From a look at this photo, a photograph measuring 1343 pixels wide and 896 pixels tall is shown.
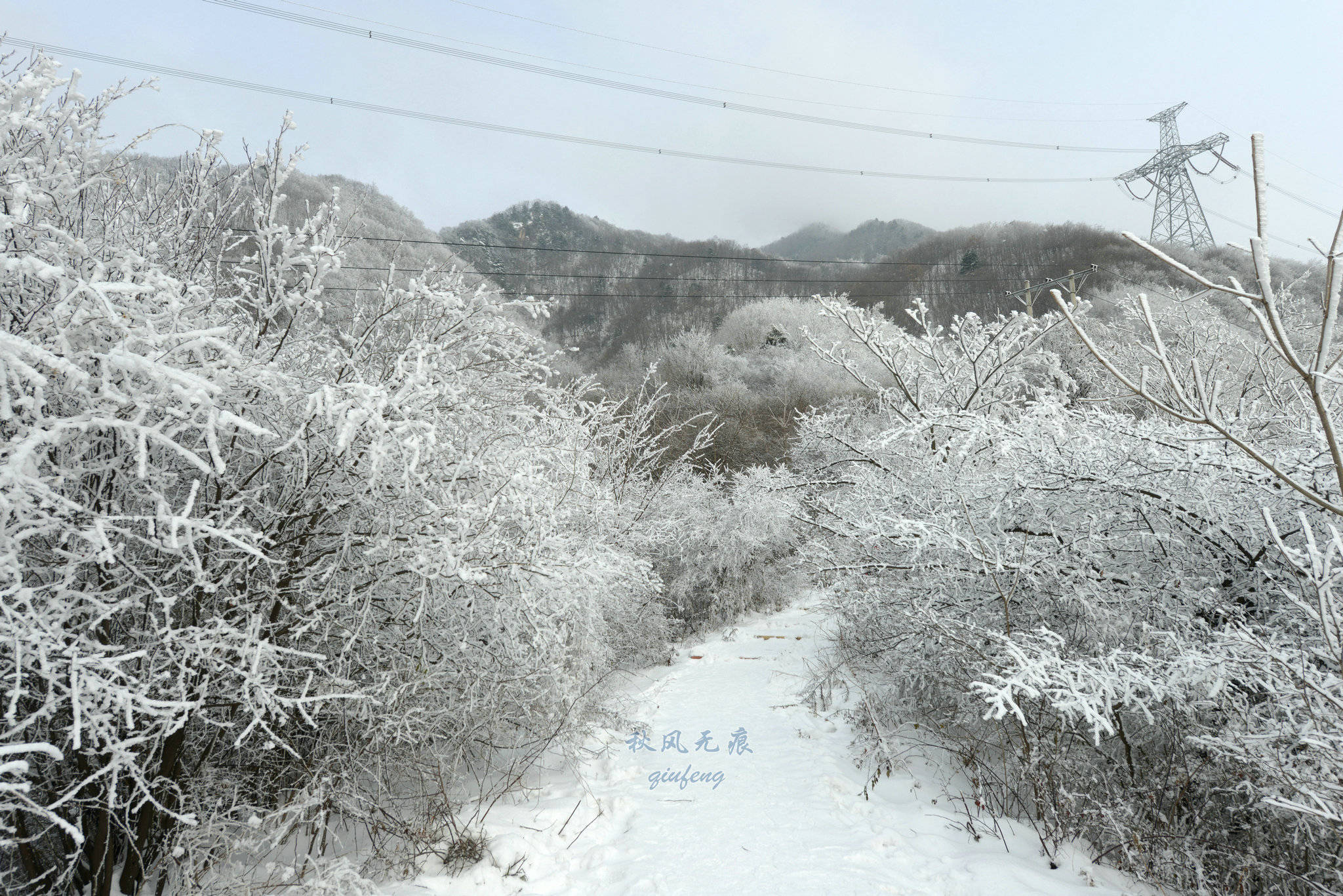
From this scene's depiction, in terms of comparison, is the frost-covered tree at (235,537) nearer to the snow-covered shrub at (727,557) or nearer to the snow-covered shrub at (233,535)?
the snow-covered shrub at (233,535)

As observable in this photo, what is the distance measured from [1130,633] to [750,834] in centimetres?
221

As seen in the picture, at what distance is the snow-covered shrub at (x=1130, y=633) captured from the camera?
7.64ft

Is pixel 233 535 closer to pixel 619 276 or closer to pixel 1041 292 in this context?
pixel 1041 292

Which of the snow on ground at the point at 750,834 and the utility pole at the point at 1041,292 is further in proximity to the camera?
the utility pole at the point at 1041,292

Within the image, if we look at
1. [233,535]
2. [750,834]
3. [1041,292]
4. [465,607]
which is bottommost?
[750,834]

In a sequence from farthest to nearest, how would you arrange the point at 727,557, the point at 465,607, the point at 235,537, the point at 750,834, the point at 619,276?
the point at 619,276
the point at 727,557
the point at 750,834
the point at 465,607
the point at 235,537

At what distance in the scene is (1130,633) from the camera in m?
3.10

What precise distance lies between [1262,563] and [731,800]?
3.03 m

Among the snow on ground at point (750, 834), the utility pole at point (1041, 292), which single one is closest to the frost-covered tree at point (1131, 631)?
the snow on ground at point (750, 834)

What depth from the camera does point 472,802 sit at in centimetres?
369

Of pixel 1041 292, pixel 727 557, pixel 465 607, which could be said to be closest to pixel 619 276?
pixel 727 557

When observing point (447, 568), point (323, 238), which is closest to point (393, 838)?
point (447, 568)

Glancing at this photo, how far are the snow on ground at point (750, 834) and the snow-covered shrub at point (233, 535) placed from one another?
0.51 metres

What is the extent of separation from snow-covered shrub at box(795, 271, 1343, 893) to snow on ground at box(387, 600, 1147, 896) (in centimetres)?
27
